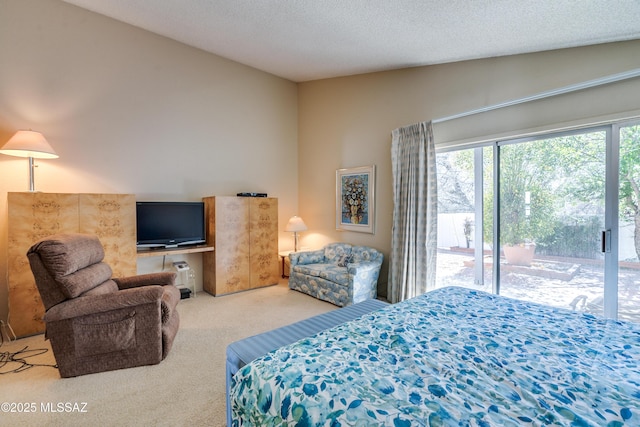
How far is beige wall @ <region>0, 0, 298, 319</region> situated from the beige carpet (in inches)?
61.7

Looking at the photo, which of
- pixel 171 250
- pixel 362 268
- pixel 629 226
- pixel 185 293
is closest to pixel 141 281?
pixel 171 250

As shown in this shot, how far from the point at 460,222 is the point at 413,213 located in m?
0.56

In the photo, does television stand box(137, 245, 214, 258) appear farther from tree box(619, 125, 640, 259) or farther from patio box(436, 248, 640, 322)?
tree box(619, 125, 640, 259)

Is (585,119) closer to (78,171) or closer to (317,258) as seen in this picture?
(317,258)

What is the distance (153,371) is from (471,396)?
234 centimetres

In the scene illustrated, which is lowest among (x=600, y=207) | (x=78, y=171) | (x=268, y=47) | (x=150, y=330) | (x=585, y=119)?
(x=150, y=330)

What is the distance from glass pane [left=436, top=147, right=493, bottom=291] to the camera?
3.34 m

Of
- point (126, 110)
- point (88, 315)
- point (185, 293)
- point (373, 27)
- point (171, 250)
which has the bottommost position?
point (185, 293)

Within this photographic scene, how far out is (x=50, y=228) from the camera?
2977mm

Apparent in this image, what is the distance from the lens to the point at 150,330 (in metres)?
2.33

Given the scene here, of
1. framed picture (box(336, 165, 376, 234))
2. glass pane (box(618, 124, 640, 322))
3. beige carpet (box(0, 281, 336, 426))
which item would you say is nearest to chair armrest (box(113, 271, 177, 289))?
beige carpet (box(0, 281, 336, 426))

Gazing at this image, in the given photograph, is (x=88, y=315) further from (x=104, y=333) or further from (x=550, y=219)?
(x=550, y=219)

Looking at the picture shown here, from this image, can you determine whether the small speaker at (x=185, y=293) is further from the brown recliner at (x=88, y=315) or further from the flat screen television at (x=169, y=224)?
the brown recliner at (x=88, y=315)

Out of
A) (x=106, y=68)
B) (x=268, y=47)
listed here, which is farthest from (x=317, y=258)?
(x=106, y=68)
